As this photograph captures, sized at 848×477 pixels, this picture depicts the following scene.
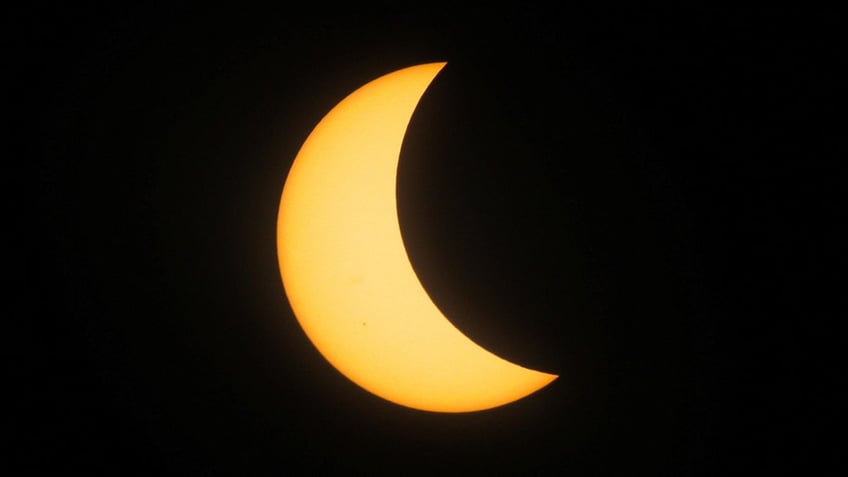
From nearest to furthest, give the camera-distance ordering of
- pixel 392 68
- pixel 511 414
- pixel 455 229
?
1. pixel 455 229
2. pixel 392 68
3. pixel 511 414

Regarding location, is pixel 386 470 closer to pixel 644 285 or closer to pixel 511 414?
pixel 511 414

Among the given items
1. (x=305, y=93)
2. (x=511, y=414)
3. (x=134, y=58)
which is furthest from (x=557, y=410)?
(x=134, y=58)

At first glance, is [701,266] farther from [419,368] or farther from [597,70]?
[419,368]

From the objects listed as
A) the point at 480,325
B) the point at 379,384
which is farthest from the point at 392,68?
the point at 379,384

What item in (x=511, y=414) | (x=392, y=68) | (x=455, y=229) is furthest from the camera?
(x=511, y=414)

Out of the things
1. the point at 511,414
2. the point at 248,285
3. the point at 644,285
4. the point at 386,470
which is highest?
the point at 644,285

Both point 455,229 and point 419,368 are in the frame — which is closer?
point 455,229

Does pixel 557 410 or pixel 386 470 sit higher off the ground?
pixel 557 410
